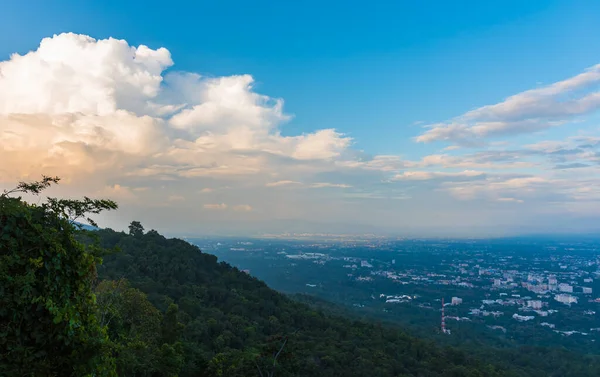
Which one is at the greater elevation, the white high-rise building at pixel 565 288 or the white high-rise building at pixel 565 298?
the white high-rise building at pixel 565 288

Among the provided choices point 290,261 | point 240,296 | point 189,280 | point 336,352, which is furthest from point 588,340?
point 290,261

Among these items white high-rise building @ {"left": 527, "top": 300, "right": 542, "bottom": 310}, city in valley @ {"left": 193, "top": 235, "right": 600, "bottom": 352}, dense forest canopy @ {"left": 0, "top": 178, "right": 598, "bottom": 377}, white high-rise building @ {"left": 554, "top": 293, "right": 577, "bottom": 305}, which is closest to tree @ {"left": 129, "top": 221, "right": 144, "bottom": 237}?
dense forest canopy @ {"left": 0, "top": 178, "right": 598, "bottom": 377}

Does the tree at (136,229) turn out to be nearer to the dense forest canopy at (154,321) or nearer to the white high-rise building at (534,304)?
the dense forest canopy at (154,321)

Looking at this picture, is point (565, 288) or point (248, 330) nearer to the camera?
point (248, 330)

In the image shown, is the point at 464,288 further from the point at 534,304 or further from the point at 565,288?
the point at 565,288

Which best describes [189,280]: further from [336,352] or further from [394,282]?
[394,282]

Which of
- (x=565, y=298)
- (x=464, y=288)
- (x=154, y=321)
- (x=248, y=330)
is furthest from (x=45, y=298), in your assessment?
(x=464, y=288)

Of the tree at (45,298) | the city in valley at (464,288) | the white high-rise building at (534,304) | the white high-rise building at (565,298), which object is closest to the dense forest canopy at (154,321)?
the tree at (45,298)
